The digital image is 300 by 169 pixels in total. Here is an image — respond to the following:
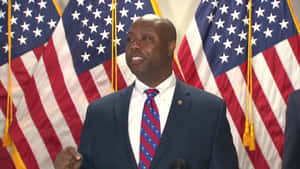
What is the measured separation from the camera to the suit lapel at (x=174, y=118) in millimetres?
1295

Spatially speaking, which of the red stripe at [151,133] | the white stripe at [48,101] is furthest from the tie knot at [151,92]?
the white stripe at [48,101]

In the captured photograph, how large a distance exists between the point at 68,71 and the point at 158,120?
0.92m

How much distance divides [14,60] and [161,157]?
1.26 m

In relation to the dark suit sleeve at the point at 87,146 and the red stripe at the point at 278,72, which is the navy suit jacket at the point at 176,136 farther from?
the red stripe at the point at 278,72

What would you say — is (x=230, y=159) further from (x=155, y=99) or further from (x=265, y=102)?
(x=265, y=102)

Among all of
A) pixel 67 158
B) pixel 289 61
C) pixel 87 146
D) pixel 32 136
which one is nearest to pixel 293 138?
pixel 289 61

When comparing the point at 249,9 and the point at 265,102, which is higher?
the point at 249,9

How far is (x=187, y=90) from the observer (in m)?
1.43

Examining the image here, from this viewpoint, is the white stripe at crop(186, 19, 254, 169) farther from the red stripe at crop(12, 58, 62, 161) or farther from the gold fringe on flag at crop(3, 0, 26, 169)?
the gold fringe on flag at crop(3, 0, 26, 169)

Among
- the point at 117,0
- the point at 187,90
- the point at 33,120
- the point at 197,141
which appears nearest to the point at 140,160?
the point at 197,141

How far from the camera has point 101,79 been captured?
216cm

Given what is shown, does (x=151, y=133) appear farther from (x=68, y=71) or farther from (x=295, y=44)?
(x=295, y=44)

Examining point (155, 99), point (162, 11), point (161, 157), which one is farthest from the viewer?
point (162, 11)

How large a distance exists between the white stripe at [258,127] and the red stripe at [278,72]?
161mm
